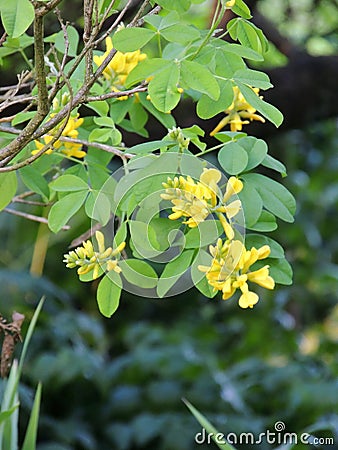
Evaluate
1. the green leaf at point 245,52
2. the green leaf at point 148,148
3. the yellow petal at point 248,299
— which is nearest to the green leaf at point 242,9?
the green leaf at point 245,52

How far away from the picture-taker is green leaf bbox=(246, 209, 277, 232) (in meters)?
0.56

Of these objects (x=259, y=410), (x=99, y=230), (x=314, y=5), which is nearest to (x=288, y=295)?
(x=259, y=410)

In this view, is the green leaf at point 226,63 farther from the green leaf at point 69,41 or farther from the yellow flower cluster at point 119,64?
the green leaf at point 69,41

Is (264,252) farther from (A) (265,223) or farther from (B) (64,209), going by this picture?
(B) (64,209)

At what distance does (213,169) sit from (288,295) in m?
2.14

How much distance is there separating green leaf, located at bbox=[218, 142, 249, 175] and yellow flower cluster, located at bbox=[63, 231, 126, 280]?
4.2 inches

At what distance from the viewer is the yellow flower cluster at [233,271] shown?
50cm

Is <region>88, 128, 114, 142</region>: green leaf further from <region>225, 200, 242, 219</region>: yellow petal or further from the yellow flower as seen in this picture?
<region>225, 200, 242, 219</region>: yellow petal

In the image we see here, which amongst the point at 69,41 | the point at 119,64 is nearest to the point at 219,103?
the point at 119,64

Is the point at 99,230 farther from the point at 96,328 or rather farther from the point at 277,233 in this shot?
the point at 277,233

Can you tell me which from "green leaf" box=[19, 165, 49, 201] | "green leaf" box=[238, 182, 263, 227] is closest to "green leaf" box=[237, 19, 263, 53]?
"green leaf" box=[238, 182, 263, 227]

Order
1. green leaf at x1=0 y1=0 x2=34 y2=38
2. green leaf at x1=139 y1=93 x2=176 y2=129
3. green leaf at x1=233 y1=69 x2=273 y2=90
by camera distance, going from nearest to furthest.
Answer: green leaf at x1=0 y1=0 x2=34 y2=38
green leaf at x1=233 y1=69 x2=273 y2=90
green leaf at x1=139 y1=93 x2=176 y2=129

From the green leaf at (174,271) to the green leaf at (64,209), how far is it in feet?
0.33

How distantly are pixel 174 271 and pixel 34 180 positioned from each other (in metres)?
0.20
